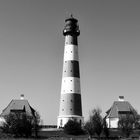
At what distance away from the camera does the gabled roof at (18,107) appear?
6800cm

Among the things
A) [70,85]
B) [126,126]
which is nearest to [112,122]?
[70,85]

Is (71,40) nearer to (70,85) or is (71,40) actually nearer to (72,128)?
(70,85)

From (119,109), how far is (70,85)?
14578mm

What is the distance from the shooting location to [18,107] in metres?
68.6

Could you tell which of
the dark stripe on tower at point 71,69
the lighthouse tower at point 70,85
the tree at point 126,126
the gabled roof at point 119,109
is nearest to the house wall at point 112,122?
the gabled roof at point 119,109

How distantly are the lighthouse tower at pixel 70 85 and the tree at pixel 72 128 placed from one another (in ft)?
8.55

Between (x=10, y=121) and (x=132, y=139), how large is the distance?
63.9 ft

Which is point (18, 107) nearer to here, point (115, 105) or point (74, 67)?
point (74, 67)

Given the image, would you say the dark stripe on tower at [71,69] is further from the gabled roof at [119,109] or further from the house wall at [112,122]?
the house wall at [112,122]

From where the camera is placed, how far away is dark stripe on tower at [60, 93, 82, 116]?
6081 cm

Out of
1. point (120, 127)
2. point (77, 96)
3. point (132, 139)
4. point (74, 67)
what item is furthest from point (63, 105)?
point (132, 139)

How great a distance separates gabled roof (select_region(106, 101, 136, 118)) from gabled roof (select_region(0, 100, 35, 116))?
56.0ft

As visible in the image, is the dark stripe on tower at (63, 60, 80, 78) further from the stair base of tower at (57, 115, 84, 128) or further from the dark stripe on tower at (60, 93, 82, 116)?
the stair base of tower at (57, 115, 84, 128)

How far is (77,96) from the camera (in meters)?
61.6
